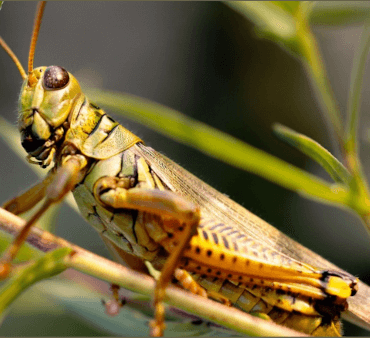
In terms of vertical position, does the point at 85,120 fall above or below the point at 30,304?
above

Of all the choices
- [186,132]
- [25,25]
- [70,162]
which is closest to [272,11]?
[186,132]

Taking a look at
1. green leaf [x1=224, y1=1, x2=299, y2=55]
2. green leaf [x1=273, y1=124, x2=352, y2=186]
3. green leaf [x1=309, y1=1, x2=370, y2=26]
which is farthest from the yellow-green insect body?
green leaf [x1=309, y1=1, x2=370, y2=26]

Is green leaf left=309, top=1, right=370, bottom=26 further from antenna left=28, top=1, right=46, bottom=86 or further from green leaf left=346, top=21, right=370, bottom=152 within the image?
antenna left=28, top=1, right=46, bottom=86

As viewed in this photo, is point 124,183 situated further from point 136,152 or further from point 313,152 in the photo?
point 313,152

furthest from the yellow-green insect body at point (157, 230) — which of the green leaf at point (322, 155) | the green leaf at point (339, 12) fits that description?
the green leaf at point (339, 12)

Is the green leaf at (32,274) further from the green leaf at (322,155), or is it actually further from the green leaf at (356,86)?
the green leaf at (356,86)

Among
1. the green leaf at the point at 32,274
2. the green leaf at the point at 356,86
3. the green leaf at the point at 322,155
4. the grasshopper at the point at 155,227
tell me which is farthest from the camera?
the grasshopper at the point at 155,227

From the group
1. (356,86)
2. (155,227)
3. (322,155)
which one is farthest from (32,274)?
(356,86)
